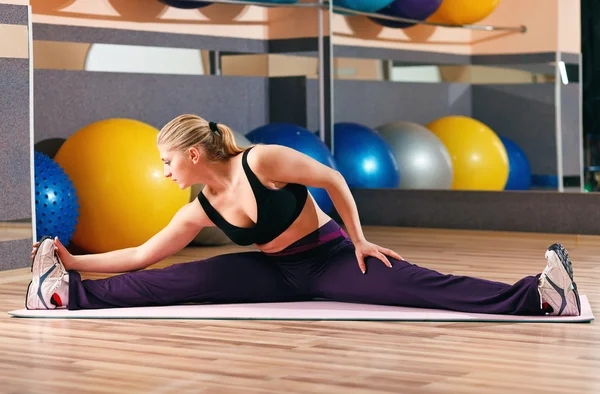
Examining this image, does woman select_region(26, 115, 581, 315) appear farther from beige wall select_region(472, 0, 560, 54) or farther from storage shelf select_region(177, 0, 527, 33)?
beige wall select_region(472, 0, 560, 54)

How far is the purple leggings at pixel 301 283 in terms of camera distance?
9.78 feet

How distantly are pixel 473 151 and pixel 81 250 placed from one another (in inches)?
93.5

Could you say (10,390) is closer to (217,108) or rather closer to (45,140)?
(45,140)

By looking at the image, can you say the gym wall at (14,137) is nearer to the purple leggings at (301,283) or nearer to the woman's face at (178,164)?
the purple leggings at (301,283)

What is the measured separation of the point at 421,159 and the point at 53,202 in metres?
2.33

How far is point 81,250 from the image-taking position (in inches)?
185

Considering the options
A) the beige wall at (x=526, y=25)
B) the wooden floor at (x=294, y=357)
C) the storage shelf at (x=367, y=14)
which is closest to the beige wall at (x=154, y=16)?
the storage shelf at (x=367, y=14)

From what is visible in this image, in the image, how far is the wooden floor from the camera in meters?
2.15

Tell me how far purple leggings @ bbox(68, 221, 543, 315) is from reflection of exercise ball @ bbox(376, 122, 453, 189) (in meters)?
2.76

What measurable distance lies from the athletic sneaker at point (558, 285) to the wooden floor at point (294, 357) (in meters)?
0.08

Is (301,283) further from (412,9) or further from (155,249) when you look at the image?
(412,9)

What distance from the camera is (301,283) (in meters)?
3.15

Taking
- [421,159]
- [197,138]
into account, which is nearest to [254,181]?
[197,138]

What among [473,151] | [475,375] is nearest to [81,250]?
[473,151]
